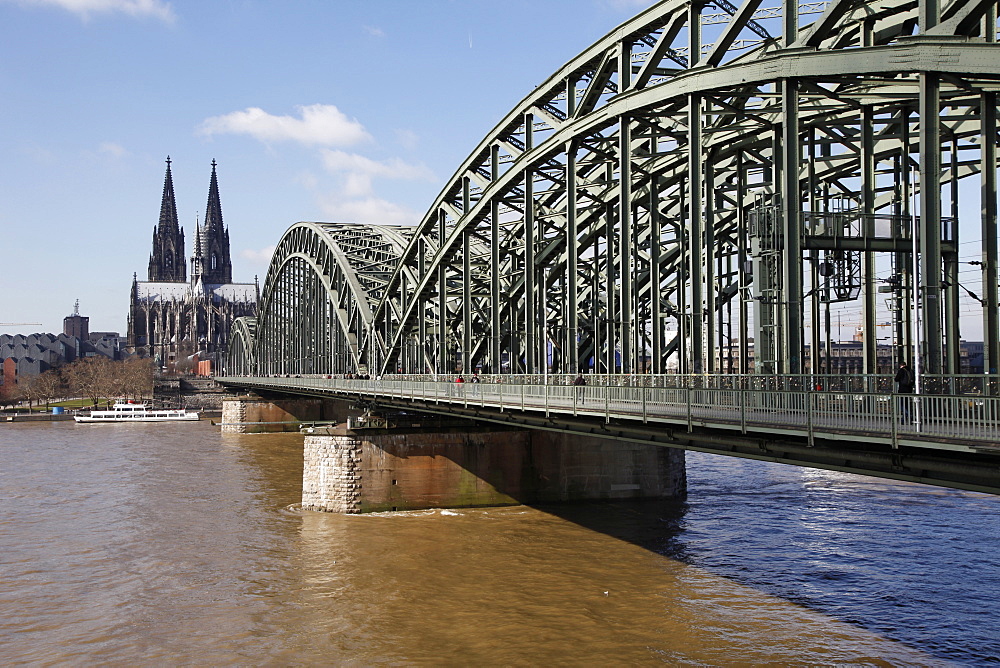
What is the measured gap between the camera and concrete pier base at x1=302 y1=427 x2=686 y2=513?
3869 centimetres

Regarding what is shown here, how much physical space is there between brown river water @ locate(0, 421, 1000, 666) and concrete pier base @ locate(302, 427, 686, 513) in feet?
3.27

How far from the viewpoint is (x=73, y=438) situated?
83.6m

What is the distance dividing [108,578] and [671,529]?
1865 cm

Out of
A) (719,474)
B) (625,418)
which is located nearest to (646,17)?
(625,418)

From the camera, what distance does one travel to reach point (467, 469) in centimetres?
3931

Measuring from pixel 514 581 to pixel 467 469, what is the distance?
11.7 m

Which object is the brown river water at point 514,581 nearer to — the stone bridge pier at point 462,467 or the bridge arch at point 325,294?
the stone bridge pier at point 462,467

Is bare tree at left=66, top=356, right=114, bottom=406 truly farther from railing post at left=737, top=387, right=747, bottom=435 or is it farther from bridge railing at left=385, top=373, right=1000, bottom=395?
railing post at left=737, top=387, right=747, bottom=435

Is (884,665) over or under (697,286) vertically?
under

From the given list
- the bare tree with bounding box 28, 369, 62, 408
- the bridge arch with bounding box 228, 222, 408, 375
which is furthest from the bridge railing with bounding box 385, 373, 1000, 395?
the bare tree with bounding box 28, 369, 62, 408

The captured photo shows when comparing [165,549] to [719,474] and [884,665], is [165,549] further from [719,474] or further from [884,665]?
[719,474]

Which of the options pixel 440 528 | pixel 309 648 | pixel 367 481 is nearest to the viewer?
pixel 309 648

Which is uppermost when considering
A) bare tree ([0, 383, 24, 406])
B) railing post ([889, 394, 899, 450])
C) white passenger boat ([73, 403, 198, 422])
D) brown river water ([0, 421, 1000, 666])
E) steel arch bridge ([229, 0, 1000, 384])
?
steel arch bridge ([229, 0, 1000, 384])

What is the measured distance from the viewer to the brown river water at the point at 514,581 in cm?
2169
